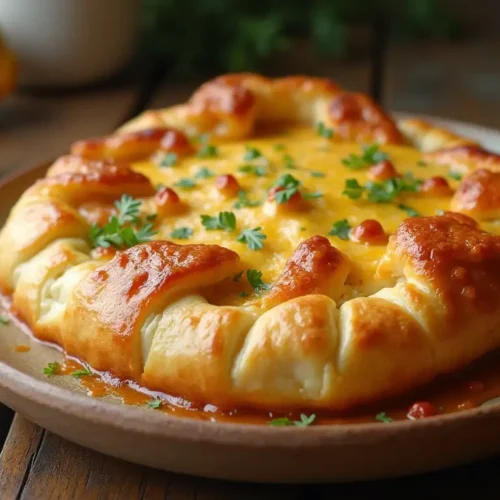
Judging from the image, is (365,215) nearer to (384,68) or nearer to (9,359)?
(9,359)

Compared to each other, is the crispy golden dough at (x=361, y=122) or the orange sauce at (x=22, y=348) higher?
the crispy golden dough at (x=361, y=122)

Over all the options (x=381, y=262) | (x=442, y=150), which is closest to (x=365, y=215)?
(x=381, y=262)

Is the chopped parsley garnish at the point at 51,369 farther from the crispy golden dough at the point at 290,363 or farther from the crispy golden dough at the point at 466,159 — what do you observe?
the crispy golden dough at the point at 466,159

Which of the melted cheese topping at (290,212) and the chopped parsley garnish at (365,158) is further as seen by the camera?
the chopped parsley garnish at (365,158)

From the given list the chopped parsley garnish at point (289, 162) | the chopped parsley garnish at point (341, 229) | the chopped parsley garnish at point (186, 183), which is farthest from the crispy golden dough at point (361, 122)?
the chopped parsley garnish at point (341, 229)

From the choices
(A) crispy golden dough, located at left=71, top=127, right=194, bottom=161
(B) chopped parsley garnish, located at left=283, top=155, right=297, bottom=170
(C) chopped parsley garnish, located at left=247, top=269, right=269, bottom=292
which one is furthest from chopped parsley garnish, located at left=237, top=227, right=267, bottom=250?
(A) crispy golden dough, located at left=71, top=127, right=194, bottom=161

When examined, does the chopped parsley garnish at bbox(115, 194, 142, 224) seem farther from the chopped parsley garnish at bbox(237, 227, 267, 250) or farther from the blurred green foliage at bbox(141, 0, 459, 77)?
the blurred green foliage at bbox(141, 0, 459, 77)
